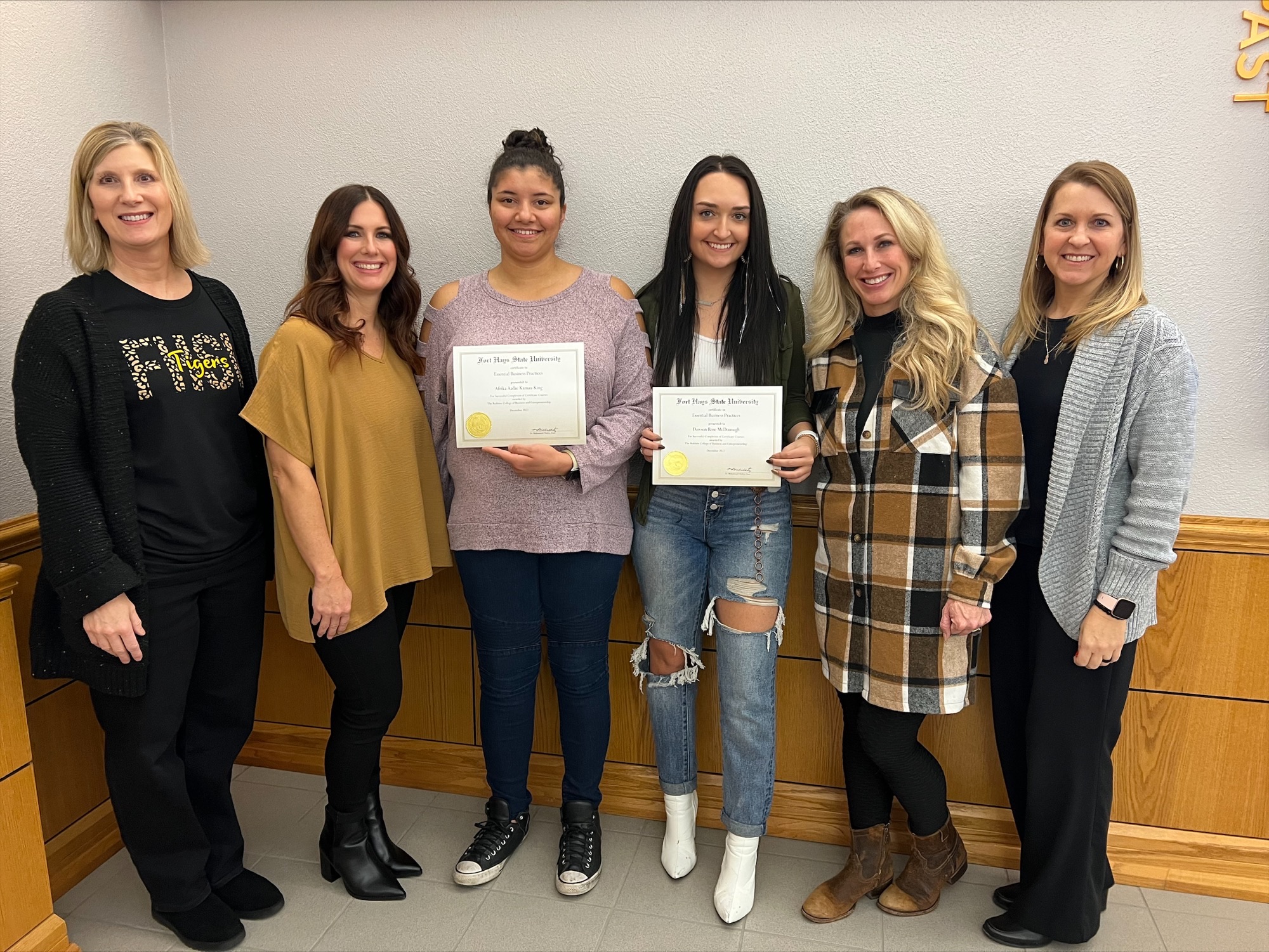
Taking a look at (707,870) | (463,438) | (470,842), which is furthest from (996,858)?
(463,438)

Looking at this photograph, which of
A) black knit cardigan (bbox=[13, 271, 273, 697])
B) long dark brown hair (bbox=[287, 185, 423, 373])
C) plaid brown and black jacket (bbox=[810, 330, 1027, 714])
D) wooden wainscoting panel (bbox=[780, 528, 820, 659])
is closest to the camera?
black knit cardigan (bbox=[13, 271, 273, 697])

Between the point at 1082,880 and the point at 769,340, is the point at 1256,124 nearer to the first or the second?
the point at 769,340

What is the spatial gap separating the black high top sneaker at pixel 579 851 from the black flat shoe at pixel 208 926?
77 cm

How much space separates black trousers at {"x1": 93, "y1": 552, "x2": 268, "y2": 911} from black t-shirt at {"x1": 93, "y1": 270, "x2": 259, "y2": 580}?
0.32 feet

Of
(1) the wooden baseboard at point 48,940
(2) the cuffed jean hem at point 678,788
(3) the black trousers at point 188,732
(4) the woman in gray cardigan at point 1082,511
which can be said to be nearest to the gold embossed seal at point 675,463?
(4) the woman in gray cardigan at point 1082,511

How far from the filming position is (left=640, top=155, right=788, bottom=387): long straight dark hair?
6.37ft

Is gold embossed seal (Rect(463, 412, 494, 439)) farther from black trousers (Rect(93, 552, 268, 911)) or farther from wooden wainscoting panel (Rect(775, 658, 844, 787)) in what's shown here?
wooden wainscoting panel (Rect(775, 658, 844, 787))

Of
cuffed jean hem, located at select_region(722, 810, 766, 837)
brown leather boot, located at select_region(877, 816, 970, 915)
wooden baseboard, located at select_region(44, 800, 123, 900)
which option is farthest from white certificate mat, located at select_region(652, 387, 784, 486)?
wooden baseboard, located at select_region(44, 800, 123, 900)

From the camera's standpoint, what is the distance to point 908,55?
2.06 metres

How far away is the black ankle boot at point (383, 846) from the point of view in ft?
7.11

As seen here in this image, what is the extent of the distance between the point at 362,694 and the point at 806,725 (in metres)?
1.21

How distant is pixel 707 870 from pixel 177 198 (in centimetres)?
206

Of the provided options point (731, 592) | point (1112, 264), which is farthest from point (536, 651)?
point (1112, 264)

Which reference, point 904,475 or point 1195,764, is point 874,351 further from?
point 1195,764
